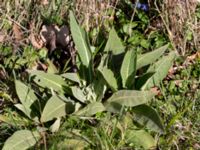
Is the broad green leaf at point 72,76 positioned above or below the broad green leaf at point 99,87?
above

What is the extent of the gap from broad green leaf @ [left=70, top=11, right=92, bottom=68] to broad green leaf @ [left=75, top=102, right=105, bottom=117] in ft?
0.83

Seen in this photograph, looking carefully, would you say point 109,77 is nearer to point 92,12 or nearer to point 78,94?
point 78,94

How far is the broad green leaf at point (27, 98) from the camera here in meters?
2.47

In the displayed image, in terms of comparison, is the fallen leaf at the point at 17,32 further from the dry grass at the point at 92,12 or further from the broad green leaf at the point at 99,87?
the broad green leaf at the point at 99,87

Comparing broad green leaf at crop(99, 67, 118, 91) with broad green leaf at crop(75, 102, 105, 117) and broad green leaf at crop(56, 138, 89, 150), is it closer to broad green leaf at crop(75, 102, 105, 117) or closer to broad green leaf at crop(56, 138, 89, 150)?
broad green leaf at crop(75, 102, 105, 117)

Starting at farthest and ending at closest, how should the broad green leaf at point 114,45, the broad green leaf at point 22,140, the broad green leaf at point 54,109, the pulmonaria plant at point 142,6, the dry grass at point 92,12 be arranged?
the pulmonaria plant at point 142,6
the dry grass at point 92,12
the broad green leaf at point 114,45
the broad green leaf at point 54,109
the broad green leaf at point 22,140

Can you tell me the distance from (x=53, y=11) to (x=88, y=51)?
0.59m

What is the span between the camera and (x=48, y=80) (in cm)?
253

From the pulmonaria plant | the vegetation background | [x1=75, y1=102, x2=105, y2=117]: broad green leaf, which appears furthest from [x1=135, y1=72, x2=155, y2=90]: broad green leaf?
the pulmonaria plant

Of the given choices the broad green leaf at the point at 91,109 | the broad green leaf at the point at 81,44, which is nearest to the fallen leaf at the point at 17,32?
the broad green leaf at the point at 81,44

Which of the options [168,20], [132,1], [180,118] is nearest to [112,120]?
[180,118]

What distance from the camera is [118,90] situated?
2512 mm

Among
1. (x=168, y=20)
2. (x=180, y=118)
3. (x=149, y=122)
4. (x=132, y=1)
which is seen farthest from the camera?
(x=132, y=1)

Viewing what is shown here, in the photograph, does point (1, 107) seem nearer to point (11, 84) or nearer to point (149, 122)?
point (11, 84)
